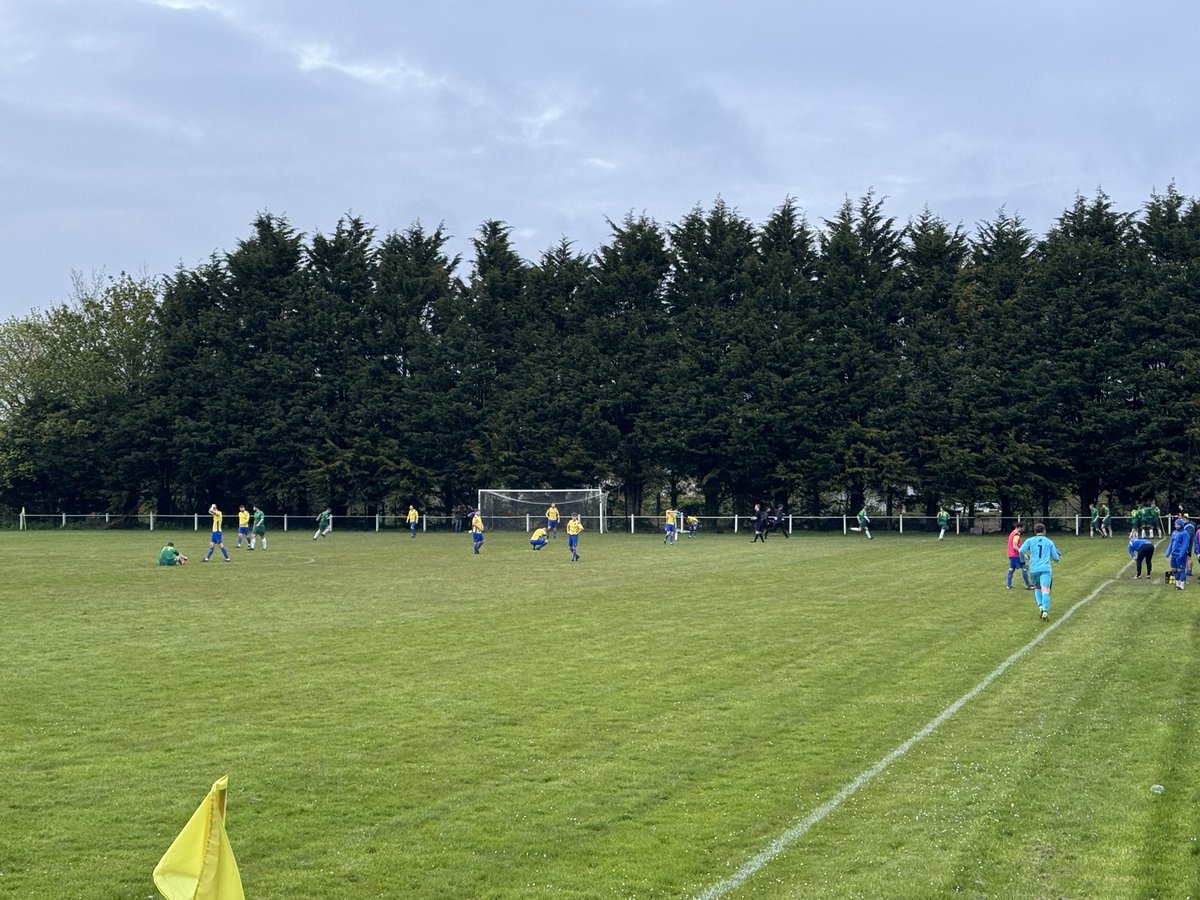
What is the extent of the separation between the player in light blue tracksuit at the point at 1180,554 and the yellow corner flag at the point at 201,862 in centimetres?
2658

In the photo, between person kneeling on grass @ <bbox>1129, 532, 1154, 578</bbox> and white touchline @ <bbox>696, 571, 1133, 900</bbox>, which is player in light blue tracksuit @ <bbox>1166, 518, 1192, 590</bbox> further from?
white touchline @ <bbox>696, 571, 1133, 900</bbox>

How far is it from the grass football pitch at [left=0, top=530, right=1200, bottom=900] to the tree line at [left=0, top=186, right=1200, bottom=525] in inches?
1641

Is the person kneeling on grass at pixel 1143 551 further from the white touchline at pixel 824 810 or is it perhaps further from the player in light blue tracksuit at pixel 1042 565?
the white touchline at pixel 824 810

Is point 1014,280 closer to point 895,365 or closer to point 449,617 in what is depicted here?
point 895,365

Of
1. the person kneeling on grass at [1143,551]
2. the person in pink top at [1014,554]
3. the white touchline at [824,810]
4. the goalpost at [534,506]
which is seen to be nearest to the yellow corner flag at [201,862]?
the white touchline at [824,810]

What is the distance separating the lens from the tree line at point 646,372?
2516 inches

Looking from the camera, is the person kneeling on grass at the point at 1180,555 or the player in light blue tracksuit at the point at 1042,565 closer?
the player in light blue tracksuit at the point at 1042,565

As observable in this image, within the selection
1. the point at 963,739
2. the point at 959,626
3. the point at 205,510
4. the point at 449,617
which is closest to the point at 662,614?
the point at 449,617

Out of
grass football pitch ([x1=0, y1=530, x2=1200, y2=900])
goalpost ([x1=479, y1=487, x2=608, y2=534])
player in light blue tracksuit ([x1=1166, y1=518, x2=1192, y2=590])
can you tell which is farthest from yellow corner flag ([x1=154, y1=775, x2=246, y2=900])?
goalpost ([x1=479, y1=487, x2=608, y2=534])

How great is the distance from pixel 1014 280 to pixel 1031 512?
41.3 feet

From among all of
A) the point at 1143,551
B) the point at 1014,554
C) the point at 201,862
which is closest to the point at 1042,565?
the point at 1014,554

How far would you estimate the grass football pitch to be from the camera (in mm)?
8062

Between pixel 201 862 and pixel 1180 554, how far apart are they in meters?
26.9

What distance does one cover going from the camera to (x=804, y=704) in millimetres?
13641
